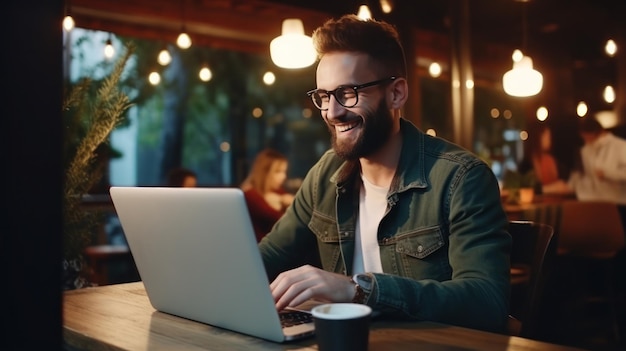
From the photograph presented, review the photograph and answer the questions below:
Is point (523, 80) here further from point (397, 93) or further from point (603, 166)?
point (397, 93)

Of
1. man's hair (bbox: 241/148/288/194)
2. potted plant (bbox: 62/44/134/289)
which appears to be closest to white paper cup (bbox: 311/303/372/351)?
potted plant (bbox: 62/44/134/289)

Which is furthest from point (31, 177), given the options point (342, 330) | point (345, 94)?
point (345, 94)

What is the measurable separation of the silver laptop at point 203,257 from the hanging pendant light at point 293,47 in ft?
Result: 8.53

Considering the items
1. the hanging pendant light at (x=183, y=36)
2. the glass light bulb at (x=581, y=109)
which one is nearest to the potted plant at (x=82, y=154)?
the hanging pendant light at (x=183, y=36)

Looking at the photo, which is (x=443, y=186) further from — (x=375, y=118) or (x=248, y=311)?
(x=248, y=311)

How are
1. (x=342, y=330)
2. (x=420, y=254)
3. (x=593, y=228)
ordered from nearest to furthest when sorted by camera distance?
(x=342, y=330) < (x=420, y=254) < (x=593, y=228)

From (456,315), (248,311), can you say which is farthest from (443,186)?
(248,311)

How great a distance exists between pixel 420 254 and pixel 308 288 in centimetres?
47

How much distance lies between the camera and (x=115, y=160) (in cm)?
900

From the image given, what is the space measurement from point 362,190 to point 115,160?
7683 mm

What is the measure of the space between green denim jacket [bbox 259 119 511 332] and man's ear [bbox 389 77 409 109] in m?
0.08

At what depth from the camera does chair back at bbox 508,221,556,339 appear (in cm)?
162

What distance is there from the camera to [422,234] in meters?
1.63

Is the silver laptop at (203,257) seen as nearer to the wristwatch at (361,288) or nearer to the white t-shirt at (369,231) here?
the wristwatch at (361,288)
